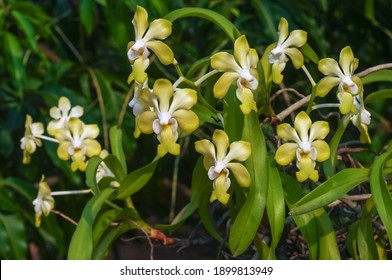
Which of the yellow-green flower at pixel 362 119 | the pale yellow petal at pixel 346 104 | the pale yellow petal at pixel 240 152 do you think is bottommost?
the pale yellow petal at pixel 240 152

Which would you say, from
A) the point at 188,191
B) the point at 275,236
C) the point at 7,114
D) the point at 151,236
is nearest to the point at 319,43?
the point at 188,191

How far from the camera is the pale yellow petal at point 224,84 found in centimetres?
92

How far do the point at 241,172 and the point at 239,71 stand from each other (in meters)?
0.11

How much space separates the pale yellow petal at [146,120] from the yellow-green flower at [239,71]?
74 mm

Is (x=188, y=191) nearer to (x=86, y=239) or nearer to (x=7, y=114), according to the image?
(x=7, y=114)

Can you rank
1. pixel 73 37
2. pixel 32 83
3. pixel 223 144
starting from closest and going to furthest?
pixel 223 144 → pixel 32 83 → pixel 73 37

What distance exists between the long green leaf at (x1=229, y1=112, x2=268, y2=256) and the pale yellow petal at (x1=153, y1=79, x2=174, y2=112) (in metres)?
0.10

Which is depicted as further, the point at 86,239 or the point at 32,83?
the point at 32,83

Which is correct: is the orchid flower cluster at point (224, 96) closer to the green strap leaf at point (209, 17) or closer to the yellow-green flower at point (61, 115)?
the green strap leaf at point (209, 17)

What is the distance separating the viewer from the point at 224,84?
927mm

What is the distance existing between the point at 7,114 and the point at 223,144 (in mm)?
1102

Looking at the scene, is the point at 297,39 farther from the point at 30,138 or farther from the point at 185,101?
the point at 30,138

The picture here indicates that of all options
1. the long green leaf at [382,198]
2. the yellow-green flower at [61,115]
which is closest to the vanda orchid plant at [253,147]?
the long green leaf at [382,198]

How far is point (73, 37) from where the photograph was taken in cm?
211
